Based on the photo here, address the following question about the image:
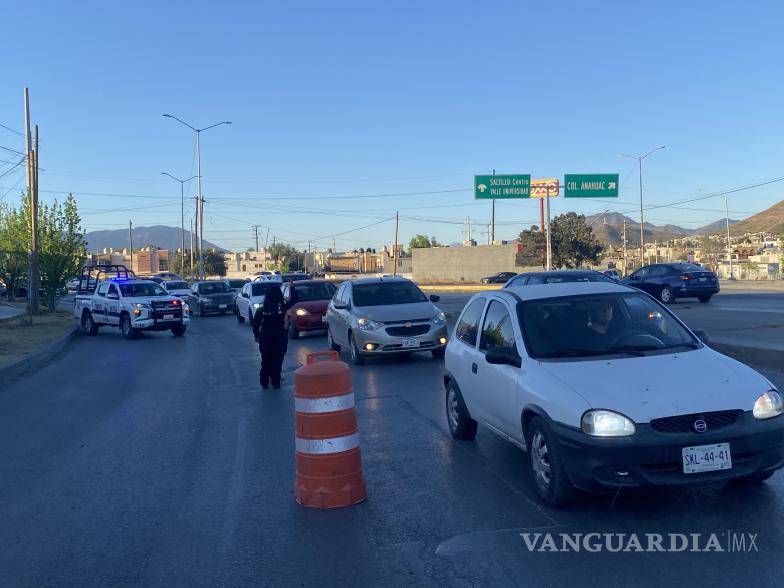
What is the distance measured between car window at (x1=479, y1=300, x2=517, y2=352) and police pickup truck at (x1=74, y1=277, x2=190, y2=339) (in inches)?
683

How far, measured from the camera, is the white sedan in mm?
5125

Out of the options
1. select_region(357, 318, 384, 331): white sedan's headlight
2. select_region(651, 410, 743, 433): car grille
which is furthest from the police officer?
select_region(651, 410, 743, 433): car grille

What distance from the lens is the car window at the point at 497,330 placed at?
22.1 ft

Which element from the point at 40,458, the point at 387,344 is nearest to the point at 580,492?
the point at 40,458

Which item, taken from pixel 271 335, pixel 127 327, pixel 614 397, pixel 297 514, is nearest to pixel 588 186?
pixel 127 327

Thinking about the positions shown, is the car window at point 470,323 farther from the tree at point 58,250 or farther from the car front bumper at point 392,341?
the tree at point 58,250

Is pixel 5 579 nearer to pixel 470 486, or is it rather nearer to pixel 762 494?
pixel 470 486

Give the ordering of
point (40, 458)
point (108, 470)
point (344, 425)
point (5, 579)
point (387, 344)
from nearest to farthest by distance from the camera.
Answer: point (5, 579)
point (344, 425)
point (108, 470)
point (40, 458)
point (387, 344)

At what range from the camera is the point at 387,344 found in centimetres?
1436

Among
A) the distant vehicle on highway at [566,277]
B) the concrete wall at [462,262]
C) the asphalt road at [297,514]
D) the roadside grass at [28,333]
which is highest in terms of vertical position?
the concrete wall at [462,262]

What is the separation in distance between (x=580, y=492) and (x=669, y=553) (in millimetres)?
1039

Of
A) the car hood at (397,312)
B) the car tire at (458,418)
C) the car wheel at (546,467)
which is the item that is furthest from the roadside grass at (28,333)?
the car wheel at (546,467)

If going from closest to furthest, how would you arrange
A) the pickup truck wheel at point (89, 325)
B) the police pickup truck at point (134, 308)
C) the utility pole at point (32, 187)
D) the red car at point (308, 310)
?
1. the red car at point (308, 310)
2. the police pickup truck at point (134, 308)
3. the pickup truck wheel at point (89, 325)
4. the utility pole at point (32, 187)

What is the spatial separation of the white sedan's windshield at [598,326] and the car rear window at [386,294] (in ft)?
28.9
